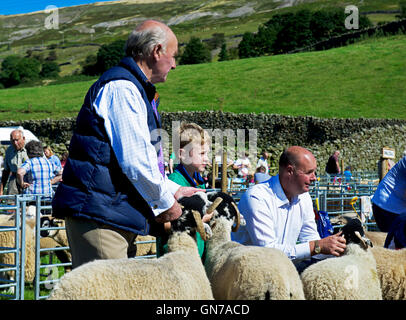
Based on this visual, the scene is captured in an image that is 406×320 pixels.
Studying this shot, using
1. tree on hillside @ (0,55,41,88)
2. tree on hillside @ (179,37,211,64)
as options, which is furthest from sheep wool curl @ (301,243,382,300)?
tree on hillside @ (0,55,41,88)

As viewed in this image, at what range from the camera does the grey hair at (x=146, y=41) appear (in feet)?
9.76

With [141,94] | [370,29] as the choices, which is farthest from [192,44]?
[141,94]

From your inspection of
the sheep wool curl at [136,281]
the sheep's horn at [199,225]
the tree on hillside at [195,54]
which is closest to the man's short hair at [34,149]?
the sheep's horn at [199,225]

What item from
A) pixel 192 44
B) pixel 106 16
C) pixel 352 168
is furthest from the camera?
pixel 106 16

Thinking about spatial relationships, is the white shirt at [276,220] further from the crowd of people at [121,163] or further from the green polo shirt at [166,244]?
the crowd of people at [121,163]

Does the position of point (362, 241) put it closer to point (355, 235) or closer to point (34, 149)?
point (355, 235)

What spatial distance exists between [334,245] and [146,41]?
2.08 m

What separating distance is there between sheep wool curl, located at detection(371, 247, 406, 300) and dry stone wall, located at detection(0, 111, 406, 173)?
24.4m

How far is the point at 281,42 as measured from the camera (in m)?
74.0

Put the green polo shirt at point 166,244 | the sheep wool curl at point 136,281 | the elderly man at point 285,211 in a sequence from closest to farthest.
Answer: the sheep wool curl at point 136,281, the green polo shirt at point 166,244, the elderly man at point 285,211

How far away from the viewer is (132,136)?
274 centimetres

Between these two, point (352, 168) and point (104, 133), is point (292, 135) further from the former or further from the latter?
point (104, 133)

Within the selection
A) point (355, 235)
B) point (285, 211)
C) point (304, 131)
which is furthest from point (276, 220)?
point (304, 131)

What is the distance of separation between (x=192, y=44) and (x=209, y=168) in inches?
2302
